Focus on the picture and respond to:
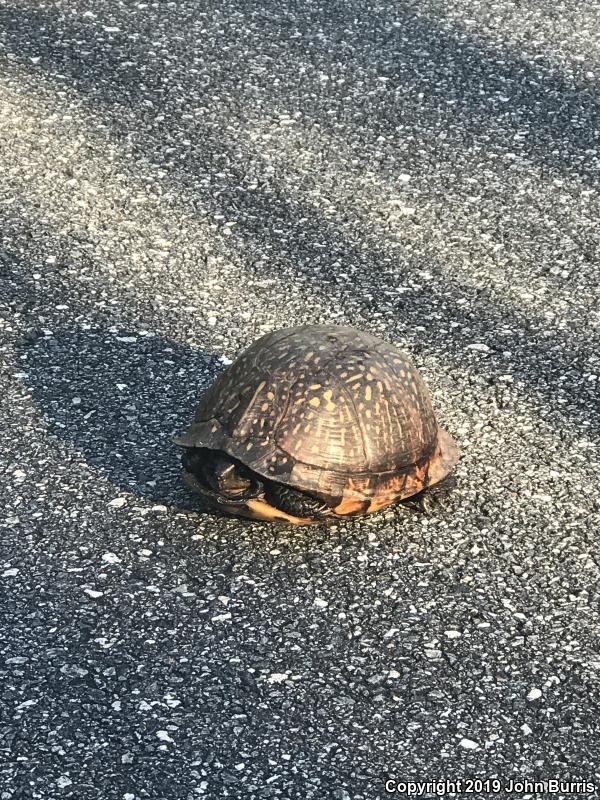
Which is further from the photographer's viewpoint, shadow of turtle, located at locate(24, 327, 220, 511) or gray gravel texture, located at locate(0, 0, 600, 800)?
shadow of turtle, located at locate(24, 327, 220, 511)

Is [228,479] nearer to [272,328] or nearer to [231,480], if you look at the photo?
[231,480]

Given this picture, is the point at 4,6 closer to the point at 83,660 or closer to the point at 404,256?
the point at 404,256

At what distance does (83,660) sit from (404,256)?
9.57ft

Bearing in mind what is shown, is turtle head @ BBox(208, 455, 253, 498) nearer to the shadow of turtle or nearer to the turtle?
the turtle

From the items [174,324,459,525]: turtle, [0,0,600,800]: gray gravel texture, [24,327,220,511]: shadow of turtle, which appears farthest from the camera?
[24,327,220,511]: shadow of turtle

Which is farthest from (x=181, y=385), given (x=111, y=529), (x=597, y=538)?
(x=597, y=538)

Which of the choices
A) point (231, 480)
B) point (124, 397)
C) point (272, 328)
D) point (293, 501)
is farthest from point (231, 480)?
point (272, 328)

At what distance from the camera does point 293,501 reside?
3773mm

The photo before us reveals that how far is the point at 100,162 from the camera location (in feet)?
20.7

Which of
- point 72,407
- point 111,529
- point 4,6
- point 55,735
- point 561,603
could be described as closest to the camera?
point 55,735

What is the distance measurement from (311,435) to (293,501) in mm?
227

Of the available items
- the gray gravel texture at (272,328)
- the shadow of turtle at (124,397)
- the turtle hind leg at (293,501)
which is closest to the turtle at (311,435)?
the turtle hind leg at (293,501)

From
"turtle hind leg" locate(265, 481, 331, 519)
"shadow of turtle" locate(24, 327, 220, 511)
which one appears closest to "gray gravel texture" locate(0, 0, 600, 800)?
"shadow of turtle" locate(24, 327, 220, 511)

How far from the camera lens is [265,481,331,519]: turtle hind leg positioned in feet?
12.4
